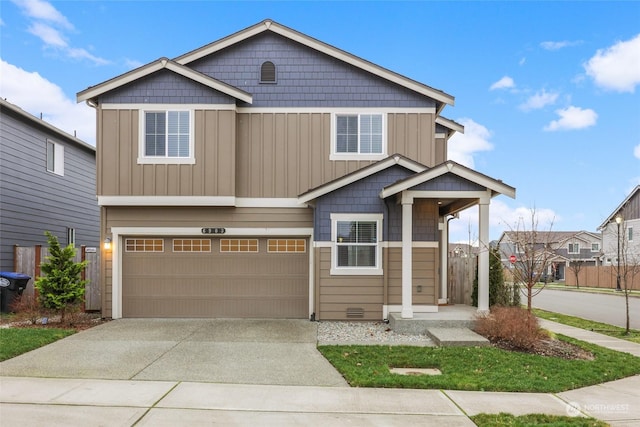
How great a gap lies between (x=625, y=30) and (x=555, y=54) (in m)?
2.54

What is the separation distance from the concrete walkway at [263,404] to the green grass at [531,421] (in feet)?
0.58

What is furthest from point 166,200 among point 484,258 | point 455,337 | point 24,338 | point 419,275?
point 484,258

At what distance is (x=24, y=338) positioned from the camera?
8.75 meters

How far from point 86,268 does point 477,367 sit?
10.6 m

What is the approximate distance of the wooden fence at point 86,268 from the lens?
41.0ft

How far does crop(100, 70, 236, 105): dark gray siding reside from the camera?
11.4 m

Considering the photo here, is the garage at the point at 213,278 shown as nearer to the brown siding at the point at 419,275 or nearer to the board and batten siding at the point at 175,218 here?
the board and batten siding at the point at 175,218

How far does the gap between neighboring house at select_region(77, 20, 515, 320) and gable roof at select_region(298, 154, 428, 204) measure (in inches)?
1.1

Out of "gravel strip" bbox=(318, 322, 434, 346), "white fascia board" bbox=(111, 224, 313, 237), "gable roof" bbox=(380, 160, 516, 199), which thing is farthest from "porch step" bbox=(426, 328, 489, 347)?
"white fascia board" bbox=(111, 224, 313, 237)

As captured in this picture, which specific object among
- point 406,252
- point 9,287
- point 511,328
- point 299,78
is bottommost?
point 511,328

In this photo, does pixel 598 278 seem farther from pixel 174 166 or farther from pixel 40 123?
pixel 40 123

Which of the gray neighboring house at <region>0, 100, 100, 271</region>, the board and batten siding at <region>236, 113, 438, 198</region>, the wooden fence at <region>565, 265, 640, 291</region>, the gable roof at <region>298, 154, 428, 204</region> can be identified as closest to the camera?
the gable roof at <region>298, 154, 428, 204</region>

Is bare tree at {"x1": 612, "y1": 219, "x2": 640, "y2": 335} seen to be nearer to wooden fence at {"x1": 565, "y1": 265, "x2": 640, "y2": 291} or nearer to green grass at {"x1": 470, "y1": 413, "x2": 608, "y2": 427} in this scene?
wooden fence at {"x1": 565, "y1": 265, "x2": 640, "y2": 291}

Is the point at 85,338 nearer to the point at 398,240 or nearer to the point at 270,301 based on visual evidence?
the point at 270,301
